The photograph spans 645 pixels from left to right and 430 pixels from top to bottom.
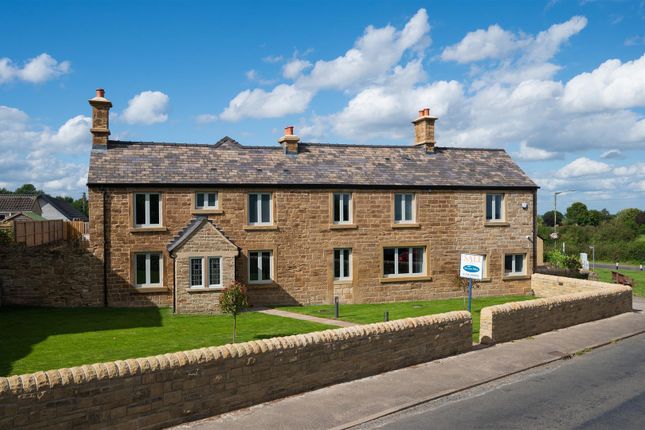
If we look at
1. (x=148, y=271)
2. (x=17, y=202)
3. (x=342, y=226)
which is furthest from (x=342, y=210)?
(x=17, y=202)

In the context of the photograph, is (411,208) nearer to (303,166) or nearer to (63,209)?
(303,166)

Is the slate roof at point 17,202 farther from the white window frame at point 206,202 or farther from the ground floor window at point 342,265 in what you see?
the ground floor window at point 342,265

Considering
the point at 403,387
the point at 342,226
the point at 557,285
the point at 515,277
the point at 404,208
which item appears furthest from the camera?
the point at 515,277

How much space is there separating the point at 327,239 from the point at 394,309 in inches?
194

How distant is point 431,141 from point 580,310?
44.3ft

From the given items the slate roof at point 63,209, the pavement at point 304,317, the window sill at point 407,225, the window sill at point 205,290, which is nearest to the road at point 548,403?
the pavement at point 304,317

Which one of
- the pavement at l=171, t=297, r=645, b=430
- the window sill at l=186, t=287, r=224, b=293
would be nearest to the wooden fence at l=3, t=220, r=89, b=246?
the window sill at l=186, t=287, r=224, b=293

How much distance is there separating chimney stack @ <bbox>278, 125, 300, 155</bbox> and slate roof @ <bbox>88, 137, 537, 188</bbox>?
35 cm

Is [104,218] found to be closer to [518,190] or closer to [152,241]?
[152,241]

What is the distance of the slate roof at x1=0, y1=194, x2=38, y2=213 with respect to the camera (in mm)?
61781

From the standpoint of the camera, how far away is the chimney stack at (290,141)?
2911cm

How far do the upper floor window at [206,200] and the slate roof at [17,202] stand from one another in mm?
44231

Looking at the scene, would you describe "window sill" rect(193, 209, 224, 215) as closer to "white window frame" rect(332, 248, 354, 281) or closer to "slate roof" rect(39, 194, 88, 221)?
"white window frame" rect(332, 248, 354, 281)

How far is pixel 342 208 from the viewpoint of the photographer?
28125 millimetres
